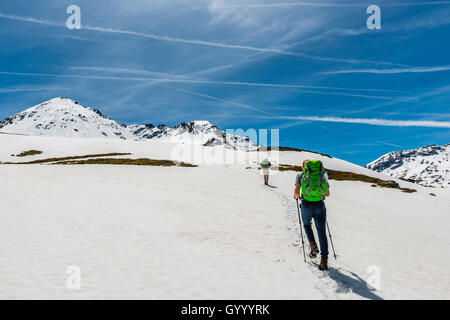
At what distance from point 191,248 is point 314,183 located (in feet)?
14.8

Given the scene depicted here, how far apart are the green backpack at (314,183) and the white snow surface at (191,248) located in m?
2.16

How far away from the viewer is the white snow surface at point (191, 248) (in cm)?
682

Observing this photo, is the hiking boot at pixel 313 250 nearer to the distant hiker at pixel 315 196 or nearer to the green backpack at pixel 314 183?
the distant hiker at pixel 315 196

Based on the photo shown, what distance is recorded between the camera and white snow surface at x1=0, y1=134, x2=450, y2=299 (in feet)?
22.4

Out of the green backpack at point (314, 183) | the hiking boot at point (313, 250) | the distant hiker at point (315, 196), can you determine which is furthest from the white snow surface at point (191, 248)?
the green backpack at point (314, 183)

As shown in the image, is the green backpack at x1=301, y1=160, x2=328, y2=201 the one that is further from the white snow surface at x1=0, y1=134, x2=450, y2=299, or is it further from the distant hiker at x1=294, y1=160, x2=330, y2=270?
the white snow surface at x1=0, y1=134, x2=450, y2=299

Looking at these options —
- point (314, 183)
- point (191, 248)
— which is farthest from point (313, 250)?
point (191, 248)

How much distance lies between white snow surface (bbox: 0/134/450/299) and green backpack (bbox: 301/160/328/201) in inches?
85.1

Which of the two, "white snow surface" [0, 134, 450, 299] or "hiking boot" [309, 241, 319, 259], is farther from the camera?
"hiking boot" [309, 241, 319, 259]

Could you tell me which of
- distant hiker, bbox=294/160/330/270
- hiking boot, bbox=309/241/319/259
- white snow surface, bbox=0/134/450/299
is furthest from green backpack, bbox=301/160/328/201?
white snow surface, bbox=0/134/450/299

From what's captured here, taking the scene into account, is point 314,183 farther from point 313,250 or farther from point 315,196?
point 313,250

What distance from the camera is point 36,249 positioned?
343 inches
